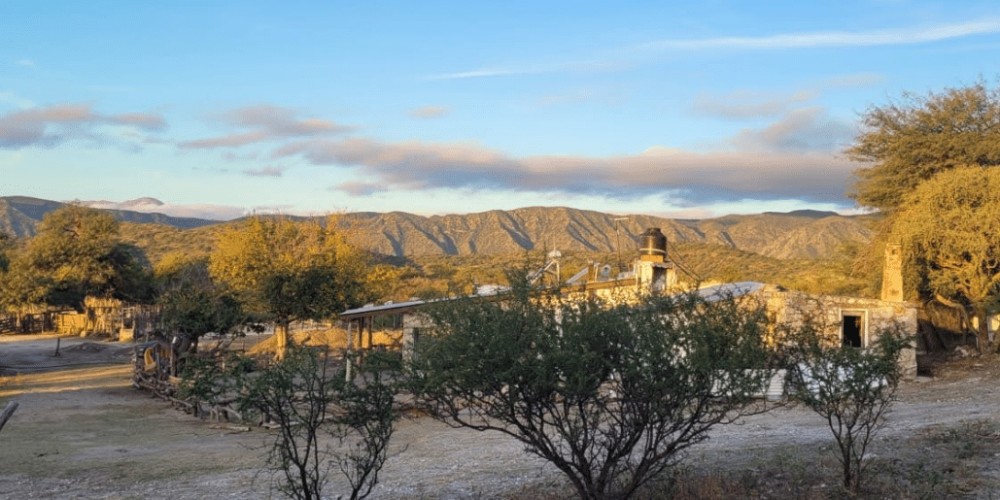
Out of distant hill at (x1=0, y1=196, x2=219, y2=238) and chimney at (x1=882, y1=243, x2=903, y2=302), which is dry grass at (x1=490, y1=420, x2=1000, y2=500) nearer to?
chimney at (x1=882, y1=243, x2=903, y2=302)

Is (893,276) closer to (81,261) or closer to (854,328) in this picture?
(854,328)

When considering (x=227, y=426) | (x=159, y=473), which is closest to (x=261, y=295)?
(x=227, y=426)

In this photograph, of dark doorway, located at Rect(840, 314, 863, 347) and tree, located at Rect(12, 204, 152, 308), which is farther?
tree, located at Rect(12, 204, 152, 308)

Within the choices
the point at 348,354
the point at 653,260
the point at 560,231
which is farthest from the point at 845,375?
the point at 560,231

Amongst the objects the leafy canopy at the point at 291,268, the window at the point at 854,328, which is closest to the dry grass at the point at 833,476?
the window at the point at 854,328

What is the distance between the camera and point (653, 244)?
25891mm

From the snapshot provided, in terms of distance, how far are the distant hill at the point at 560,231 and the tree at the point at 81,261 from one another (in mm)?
32481

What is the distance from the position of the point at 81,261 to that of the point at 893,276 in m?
49.1

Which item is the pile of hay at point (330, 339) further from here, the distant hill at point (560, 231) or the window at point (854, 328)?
the distant hill at point (560, 231)

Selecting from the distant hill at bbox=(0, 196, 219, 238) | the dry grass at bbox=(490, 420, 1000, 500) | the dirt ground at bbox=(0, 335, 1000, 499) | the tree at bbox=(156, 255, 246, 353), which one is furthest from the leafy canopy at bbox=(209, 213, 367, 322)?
the distant hill at bbox=(0, 196, 219, 238)

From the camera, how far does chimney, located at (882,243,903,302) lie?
24844mm

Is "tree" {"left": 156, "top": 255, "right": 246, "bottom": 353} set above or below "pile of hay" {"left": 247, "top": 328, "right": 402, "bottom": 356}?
above

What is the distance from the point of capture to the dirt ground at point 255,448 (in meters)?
12.6

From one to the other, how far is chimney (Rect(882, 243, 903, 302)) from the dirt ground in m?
2.37
